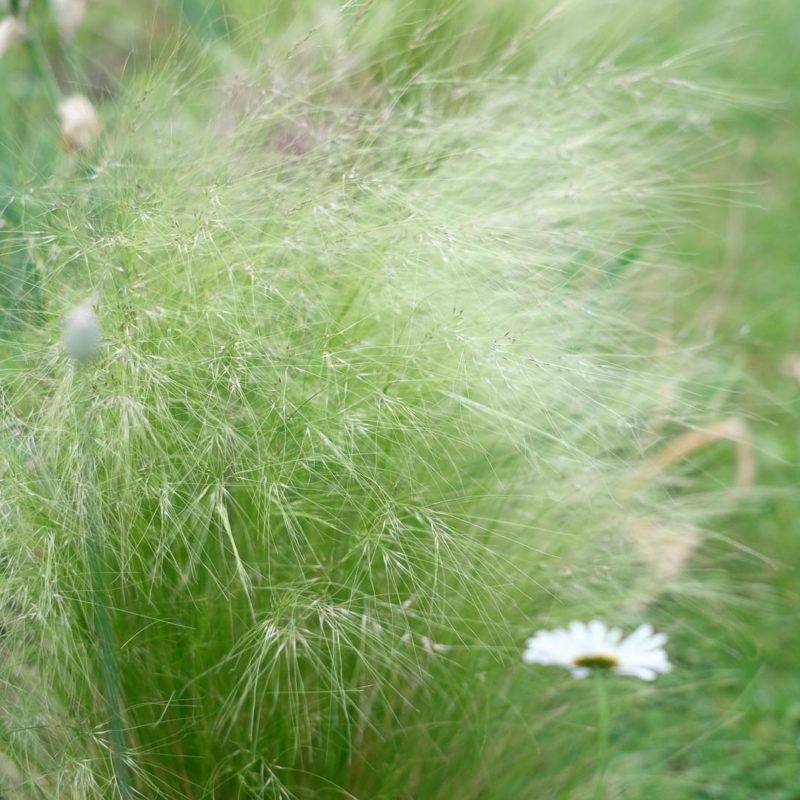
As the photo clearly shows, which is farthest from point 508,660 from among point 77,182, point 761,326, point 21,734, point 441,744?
point 761,326

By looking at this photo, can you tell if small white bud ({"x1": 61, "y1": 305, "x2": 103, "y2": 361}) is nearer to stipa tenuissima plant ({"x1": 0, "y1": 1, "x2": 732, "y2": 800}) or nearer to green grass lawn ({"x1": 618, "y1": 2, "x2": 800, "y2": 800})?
stipa tenuissima plant ({"x1": 0, "y1": 1, "x2": 732, "y2": 800})

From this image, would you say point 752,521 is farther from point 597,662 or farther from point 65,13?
point 65,13

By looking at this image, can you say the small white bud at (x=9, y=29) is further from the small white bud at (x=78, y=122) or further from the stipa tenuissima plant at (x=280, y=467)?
the stipa tenuissima plant at (x=280, y=467)

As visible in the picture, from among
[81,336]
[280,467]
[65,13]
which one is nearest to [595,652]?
[280,467]

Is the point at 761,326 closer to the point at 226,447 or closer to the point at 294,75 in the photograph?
the point at 294,75

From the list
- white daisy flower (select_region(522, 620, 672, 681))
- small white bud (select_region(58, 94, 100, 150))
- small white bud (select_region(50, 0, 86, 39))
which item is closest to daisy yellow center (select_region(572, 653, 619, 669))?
white daisy flower (select_region(522, 620, 672, 681))

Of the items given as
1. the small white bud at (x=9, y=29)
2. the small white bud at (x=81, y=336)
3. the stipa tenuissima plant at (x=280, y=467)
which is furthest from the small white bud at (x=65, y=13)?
the small white bud at (x=81, y=336)
